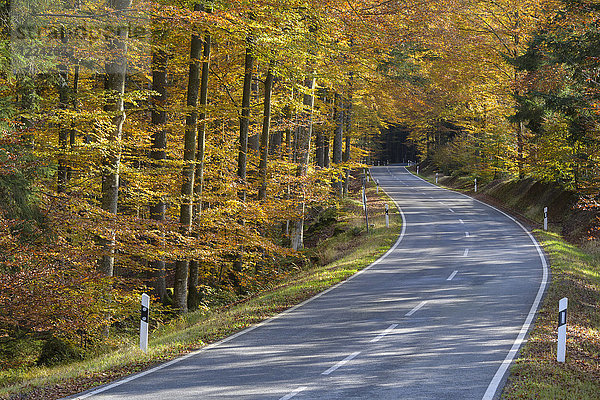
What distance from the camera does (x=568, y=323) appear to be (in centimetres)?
1219

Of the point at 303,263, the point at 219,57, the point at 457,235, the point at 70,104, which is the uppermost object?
the point at 219,57

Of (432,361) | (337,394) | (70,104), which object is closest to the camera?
(337,394)

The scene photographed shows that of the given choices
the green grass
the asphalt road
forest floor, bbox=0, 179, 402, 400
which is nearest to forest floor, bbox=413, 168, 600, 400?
the green grass

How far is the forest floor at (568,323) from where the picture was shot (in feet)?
27.2

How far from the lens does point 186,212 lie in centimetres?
1638

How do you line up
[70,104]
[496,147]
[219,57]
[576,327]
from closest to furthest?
[576,327] < [70,104] < [219,57] < [496,147]

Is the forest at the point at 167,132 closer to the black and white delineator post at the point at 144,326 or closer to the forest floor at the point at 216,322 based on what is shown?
the forest floor at the point at 216,322

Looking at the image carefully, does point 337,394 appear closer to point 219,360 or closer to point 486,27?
point 219,360

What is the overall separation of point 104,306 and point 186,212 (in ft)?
13.6

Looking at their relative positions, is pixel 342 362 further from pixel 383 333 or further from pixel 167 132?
pixel 167 132

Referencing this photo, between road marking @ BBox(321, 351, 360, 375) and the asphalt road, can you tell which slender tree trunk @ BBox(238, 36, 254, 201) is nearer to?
the asphalt road

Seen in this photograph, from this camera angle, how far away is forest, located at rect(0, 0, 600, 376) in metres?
11.8

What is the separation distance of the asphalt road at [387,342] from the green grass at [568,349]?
33 centimetres

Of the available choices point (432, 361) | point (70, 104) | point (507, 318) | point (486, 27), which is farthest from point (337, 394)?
point (486, 27)
